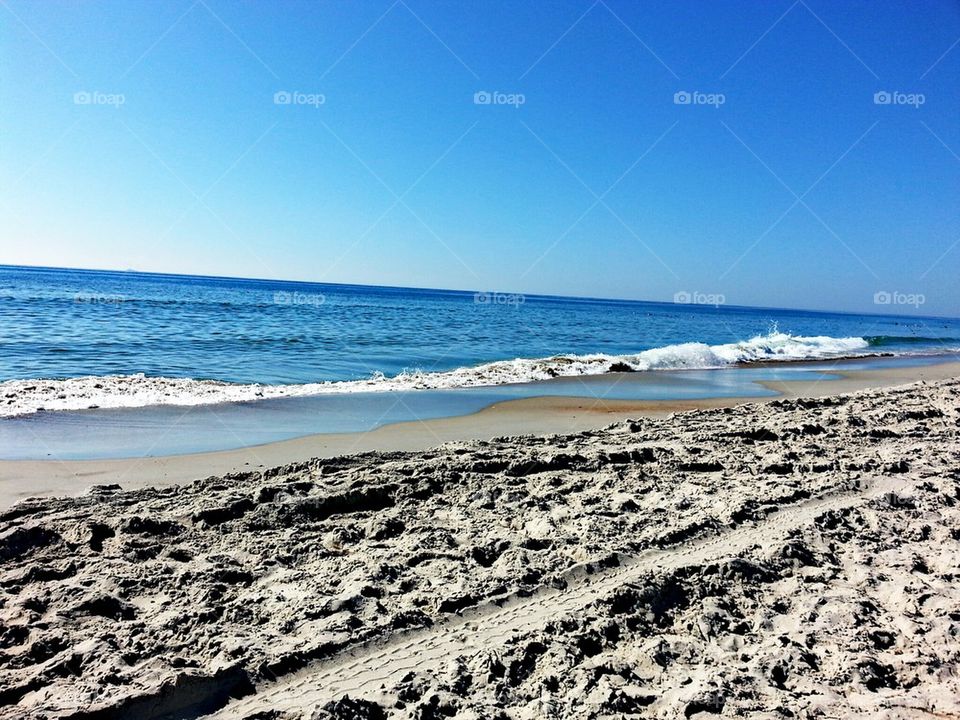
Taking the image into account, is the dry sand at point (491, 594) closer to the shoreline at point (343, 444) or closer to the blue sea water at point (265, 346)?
the shoreline at point (343, 444)

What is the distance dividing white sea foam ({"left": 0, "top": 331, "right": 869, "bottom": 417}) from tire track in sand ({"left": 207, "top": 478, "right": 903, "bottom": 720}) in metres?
7.77

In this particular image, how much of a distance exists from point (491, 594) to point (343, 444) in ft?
13.7

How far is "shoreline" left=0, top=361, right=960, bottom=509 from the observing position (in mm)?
5496

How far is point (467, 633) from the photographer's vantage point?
3115 mm

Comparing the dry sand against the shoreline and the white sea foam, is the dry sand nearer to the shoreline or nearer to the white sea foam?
the shoreline

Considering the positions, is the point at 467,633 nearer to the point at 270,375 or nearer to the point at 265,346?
the point at 270,375

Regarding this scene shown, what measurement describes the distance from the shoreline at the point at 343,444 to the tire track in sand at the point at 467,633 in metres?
3.44

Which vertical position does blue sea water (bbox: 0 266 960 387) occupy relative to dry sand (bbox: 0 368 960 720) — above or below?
above

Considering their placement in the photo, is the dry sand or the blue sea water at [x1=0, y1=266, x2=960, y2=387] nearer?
the dry sand

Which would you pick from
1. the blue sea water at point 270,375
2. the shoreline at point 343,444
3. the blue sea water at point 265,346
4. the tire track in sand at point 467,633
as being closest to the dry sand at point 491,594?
the tire track in sand at point 467,633

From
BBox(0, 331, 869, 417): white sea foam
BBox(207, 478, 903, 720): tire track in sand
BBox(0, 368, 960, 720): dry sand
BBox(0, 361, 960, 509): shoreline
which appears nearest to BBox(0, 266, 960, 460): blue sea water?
BBox(0, 331, 869, 417): white sea foam

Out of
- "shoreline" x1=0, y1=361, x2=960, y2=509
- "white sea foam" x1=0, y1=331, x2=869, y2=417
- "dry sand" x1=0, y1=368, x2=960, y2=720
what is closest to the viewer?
"dry sand" x1=0, y1=368, x2=960, y2=720

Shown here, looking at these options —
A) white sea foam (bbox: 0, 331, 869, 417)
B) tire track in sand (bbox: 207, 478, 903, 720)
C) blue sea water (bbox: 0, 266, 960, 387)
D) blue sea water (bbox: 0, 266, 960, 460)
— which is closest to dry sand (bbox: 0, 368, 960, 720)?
tire track in sand (bbox: 207, 478, 903, 720)

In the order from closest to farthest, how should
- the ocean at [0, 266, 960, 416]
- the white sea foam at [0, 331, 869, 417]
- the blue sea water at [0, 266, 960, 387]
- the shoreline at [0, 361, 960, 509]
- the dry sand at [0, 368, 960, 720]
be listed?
the dry sand at [0, 368, 960, 720] < the shoreline at [0, 361, 960, 509] < the white sea foam at [0, 331, 869, 417] < the ocean at [0, 266, 960, 416] < the blue sea water at [0, 266, 960, 387]
